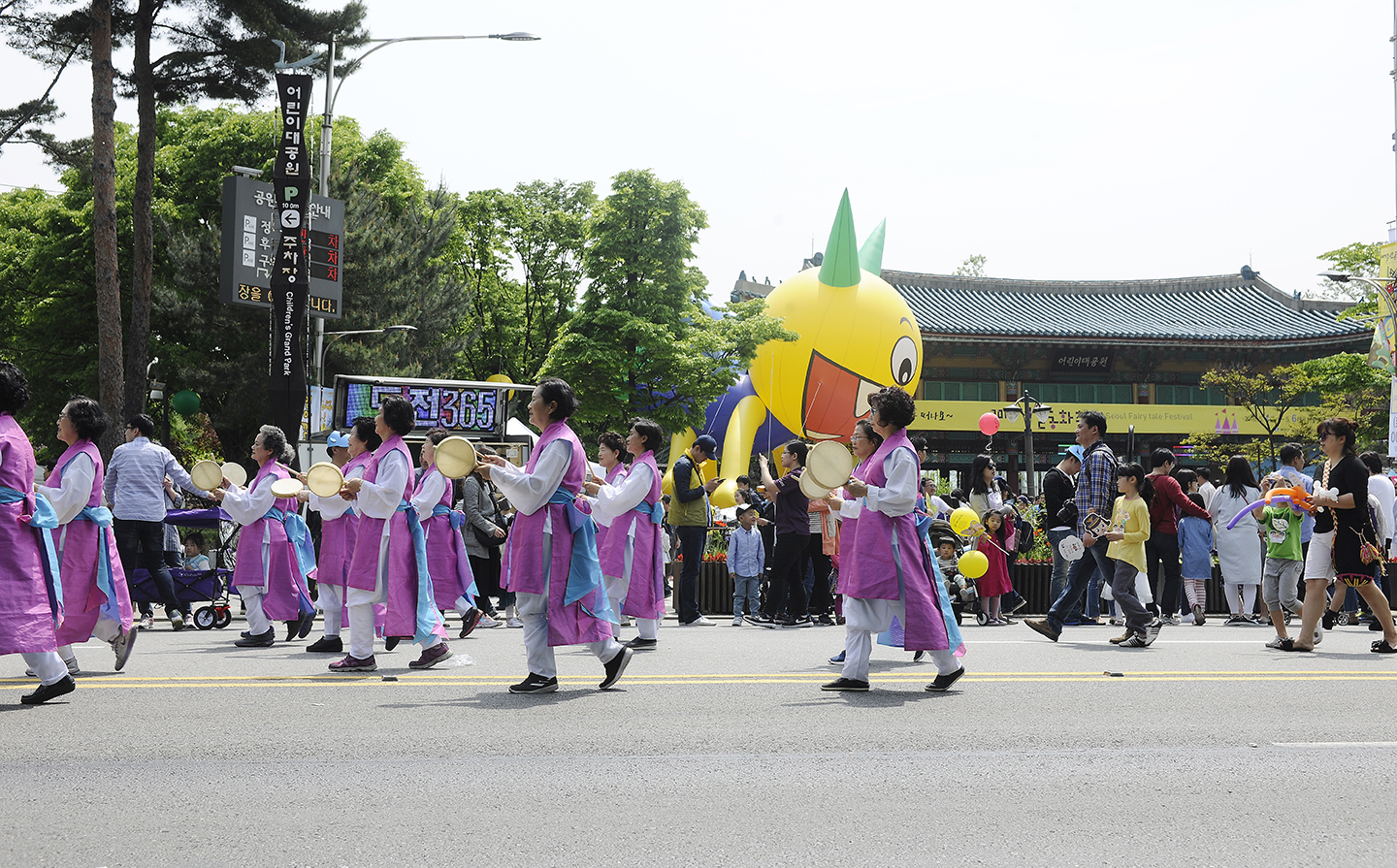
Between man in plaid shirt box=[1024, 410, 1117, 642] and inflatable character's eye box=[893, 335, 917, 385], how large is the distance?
17.7 metres

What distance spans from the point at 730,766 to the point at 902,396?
9.52 ft

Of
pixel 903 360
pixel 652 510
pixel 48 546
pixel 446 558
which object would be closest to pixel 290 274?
pixel 446 558

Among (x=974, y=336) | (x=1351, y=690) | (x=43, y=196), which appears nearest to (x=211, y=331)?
(x=43, y=196)

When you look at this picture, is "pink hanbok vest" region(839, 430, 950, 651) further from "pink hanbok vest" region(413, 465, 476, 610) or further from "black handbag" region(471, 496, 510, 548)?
"black handbag" region(471, 496, 510, 548)

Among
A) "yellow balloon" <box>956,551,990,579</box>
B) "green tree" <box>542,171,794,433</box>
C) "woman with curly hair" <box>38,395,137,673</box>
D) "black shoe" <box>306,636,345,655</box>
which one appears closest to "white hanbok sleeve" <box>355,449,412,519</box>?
"woman with curly hair" <box>38,395,137,673</box>

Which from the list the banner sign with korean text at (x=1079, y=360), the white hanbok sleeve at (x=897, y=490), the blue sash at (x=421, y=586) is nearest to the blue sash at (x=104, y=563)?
the blue sash at (x=421, y=586)

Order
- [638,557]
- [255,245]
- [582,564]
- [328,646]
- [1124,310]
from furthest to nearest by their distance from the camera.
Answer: [1124,310], [255,245], [638,557], [328,646], [582,564]

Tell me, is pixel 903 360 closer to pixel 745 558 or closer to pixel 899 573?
A: pixel 745 558

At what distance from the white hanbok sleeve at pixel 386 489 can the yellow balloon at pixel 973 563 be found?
576 centimetres

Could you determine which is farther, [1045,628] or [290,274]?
[290,274]

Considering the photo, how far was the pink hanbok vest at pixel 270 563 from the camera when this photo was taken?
970 cm

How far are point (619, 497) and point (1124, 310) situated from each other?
4286 centimetres

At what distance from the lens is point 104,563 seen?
24.0 ft

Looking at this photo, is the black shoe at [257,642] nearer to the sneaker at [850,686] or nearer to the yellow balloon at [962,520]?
the sneaker at [850,686]
